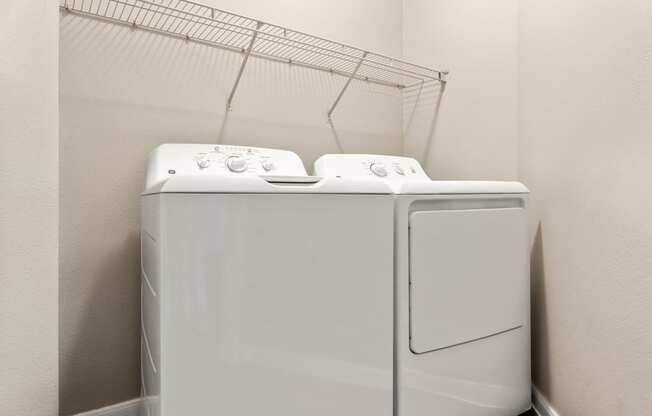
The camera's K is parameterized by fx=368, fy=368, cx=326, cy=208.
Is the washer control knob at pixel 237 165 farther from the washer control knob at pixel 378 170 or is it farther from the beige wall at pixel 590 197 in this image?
the beige wall at pixel 590 197

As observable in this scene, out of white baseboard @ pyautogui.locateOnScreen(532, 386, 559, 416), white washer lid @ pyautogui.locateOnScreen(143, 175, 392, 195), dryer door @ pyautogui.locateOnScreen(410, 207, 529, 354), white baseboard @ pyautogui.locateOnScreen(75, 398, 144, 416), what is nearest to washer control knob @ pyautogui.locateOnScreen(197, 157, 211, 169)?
white washer lid @ pyautogui.locateOnScreen(143, 175, 392, 195)

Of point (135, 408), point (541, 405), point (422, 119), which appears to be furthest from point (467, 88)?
point (135, 408)

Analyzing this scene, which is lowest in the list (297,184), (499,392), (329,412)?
(499,392)

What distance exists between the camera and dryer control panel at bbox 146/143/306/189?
128 cm

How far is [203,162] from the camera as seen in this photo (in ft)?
4.32

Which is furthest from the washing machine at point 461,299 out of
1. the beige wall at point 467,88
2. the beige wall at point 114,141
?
the beige wall at point 114,141

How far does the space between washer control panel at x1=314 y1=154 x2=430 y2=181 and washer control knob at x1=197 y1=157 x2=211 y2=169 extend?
0.50m

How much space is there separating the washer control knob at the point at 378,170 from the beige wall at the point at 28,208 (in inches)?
46.0

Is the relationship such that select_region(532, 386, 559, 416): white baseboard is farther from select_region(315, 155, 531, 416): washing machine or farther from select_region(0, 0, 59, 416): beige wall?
select_region(0, 0, 59, 416): beige wall

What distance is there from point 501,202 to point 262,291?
2.97 feet

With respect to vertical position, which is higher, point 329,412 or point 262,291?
point 262,291

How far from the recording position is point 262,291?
0.86 meters

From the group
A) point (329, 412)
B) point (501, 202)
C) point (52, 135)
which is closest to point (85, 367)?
point (52, 135)

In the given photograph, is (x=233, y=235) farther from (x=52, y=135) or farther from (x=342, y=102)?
(x=342, y=102)
